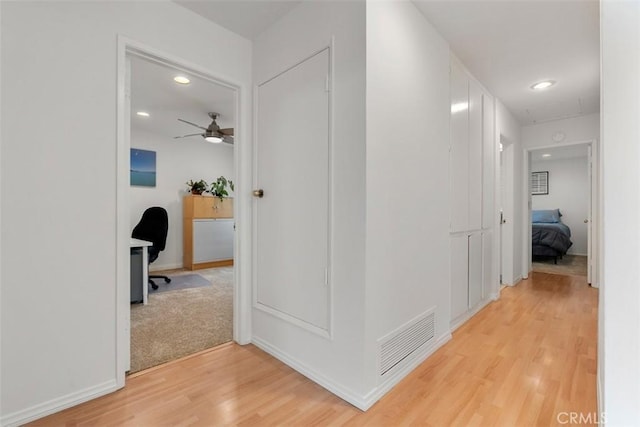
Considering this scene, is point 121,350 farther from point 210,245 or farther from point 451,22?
point 210,245

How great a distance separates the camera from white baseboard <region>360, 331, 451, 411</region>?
4.98 ft

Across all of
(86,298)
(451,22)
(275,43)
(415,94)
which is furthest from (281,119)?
(86,298)

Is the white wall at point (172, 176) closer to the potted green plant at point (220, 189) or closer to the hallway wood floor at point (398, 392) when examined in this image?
the potted green plant at point (220, 189)

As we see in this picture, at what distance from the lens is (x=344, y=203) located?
1.61 m

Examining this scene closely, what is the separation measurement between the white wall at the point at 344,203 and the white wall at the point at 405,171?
0.06 m

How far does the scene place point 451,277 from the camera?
2.42 meters

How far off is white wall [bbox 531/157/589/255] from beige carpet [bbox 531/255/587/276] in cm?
62

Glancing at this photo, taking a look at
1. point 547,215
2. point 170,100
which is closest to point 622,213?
point 170,100

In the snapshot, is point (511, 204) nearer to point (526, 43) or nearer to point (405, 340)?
point (526, 43)

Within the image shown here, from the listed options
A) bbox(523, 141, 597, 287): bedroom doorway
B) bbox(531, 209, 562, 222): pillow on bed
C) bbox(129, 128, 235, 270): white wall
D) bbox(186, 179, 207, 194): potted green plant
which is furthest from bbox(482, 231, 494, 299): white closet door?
bbox(129, 128, 235, 270): white wall

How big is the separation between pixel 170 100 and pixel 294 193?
2.48 metres

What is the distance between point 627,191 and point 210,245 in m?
5.29

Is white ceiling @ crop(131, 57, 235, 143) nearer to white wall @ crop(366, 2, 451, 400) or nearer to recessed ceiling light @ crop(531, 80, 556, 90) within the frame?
white wall @ crop(366, 2, 451, 400)

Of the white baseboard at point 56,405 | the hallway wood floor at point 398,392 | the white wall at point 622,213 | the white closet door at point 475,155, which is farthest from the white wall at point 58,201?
the white closet door at point 475,155
